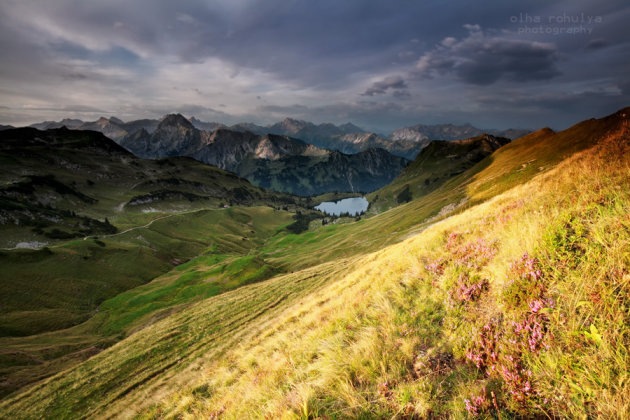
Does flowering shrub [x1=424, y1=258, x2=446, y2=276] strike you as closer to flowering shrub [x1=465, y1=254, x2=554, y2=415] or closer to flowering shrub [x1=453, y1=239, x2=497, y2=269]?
flowering shrub [x1=453, y1=239, x2=497, y2=269]

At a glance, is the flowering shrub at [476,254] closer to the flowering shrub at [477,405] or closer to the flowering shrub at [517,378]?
the flowering shrub at [517,378]

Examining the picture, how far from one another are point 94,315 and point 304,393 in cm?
9233

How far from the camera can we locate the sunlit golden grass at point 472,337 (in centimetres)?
303

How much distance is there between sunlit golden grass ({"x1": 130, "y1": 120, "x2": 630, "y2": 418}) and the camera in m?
3.03

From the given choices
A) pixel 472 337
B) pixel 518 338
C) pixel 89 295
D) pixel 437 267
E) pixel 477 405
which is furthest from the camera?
pixel 89 295

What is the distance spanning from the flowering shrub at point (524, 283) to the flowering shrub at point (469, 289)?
0.94 m

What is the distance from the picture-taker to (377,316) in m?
7.18

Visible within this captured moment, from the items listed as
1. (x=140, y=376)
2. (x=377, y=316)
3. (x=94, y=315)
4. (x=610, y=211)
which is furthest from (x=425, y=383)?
(x=94, y=315)

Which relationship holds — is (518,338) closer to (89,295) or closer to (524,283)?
(524,283)

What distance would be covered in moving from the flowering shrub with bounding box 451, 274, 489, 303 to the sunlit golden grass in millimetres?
187

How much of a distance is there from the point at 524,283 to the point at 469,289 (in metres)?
1.39

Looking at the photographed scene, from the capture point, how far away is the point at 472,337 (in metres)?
4.45

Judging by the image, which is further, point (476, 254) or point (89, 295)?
point (89, 295)

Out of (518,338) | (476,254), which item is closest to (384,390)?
(518,338)
